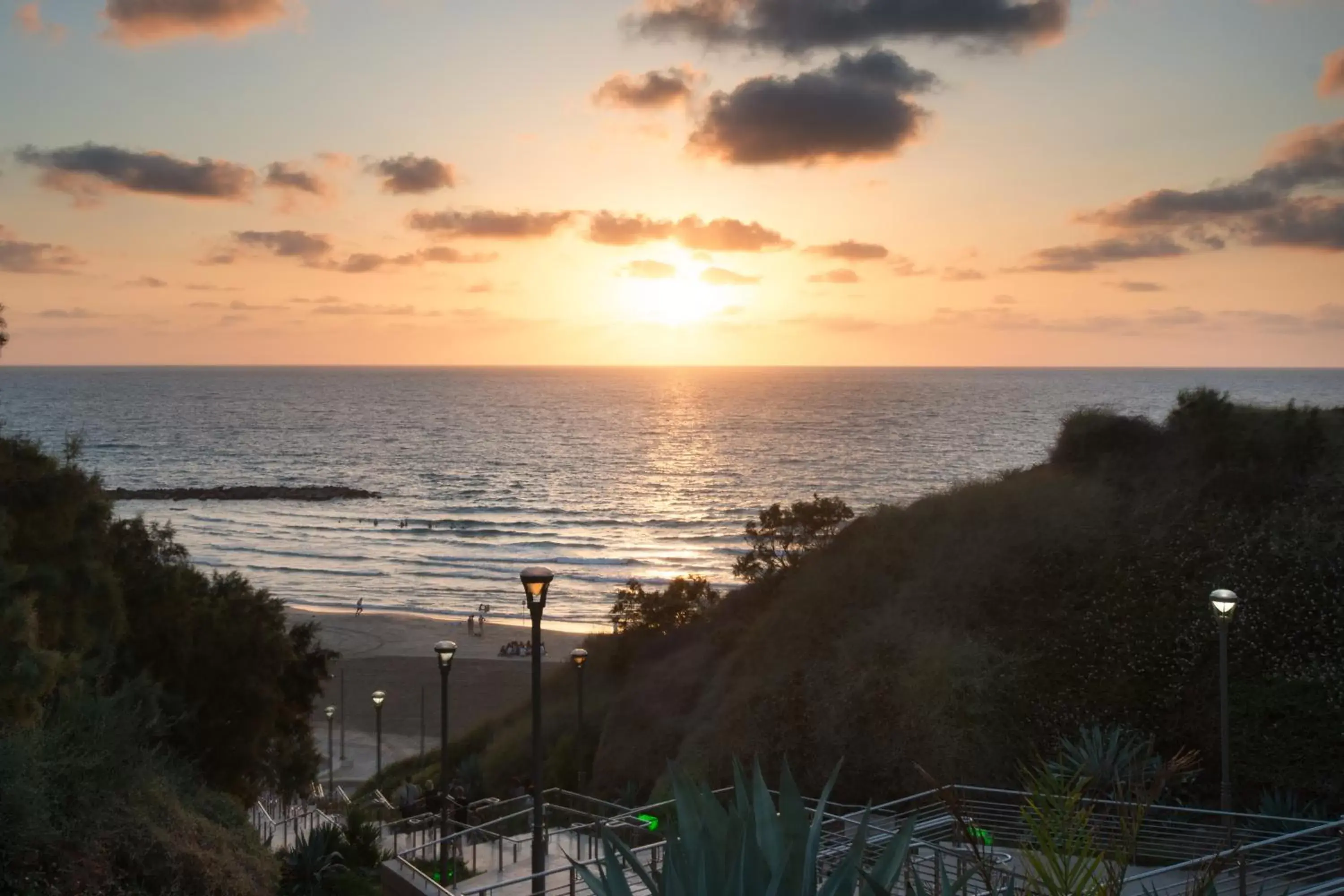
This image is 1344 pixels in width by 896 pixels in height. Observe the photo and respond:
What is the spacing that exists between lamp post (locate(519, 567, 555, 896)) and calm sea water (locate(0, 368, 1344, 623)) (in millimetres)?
37020

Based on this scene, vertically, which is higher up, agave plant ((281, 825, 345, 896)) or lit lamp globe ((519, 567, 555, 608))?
lit lamp globe ((519, 567, 555, 608))

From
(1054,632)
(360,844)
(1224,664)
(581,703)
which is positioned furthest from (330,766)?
(1224,664)

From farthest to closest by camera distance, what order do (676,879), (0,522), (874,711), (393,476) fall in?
(393,476), (874,711), (0,522), (676,879)

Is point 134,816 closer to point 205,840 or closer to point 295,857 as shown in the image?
point 205,840

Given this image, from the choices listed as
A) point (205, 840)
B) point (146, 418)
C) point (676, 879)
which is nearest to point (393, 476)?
point (146, 418)

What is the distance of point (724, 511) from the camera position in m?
89.5

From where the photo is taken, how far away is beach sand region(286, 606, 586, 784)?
36.6 metres

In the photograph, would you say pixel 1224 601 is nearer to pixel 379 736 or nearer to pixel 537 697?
pixel 537 697

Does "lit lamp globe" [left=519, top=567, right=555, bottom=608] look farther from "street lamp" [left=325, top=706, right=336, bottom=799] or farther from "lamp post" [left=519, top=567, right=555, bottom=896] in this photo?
"street lamp" [left=325, top=706, right=336, bottom=799]

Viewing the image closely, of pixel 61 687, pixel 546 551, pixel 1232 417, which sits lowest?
pixel 546 551

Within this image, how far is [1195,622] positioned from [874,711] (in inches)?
262

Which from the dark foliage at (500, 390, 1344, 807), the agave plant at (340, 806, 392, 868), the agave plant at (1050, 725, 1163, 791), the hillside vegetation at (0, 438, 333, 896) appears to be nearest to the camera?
the hillside vegetation at (0, 438, 333, 896)

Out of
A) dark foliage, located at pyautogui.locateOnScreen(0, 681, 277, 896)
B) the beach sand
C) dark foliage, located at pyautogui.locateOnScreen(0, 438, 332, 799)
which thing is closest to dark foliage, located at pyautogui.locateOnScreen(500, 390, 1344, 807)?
dark foliage, located at pyautogui.locateOnScreen(0, 438, 332, 799)

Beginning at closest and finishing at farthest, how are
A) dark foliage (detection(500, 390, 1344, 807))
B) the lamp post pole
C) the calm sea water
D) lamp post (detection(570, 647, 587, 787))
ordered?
the lamp post pole, dark foliage (detection(500, 390, 1344, 807)), lamp post (detection(570, 647, 587, 787)), the calm sea water
